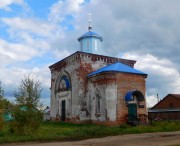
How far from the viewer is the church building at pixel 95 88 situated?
2088 centimetres

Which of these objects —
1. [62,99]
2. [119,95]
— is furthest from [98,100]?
[62,99]

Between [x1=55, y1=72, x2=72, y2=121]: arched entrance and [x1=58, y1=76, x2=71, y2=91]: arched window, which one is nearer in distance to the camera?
[x1=55, y1=72, x2=72, y2=121]: arched entrance

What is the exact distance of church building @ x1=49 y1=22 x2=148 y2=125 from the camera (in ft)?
68.5

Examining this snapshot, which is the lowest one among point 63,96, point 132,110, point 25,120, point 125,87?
point 25,120

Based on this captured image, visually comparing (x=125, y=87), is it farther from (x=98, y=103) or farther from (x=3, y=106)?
(x=3, y=106)

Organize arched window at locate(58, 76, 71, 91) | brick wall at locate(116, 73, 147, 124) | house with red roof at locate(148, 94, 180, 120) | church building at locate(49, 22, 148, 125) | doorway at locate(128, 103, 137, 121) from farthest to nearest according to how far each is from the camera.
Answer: house with red roof at locate(148, 94, 180, 120), arched window at locate(58, 76, 71, 91), doorway at locate(128, 103, 137, 121), church building at locate(49, 22, 148, 125), brick wall at locate(116, 73, 147, 124)

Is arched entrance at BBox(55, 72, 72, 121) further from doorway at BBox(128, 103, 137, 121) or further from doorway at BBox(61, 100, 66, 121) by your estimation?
doorway at BBox(128, 103, 137, 121)

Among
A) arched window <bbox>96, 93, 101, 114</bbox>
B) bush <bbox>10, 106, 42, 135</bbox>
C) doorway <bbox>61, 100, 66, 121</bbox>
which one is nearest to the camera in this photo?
bush <bbox>10, 106, 42, 135</bbox>

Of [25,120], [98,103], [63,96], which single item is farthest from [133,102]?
[25,120]

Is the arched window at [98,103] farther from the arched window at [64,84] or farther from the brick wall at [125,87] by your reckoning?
the arched window at [64,84]

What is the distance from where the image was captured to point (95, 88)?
22.4 meters

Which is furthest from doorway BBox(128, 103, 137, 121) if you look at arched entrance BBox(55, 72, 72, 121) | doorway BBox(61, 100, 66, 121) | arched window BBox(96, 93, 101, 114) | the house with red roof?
the house with red roof

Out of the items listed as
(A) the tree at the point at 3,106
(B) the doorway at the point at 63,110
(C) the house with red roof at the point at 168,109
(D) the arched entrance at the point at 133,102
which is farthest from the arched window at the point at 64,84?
(C) the house with red roof at the point at 168,109

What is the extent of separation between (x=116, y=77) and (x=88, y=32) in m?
9.33
